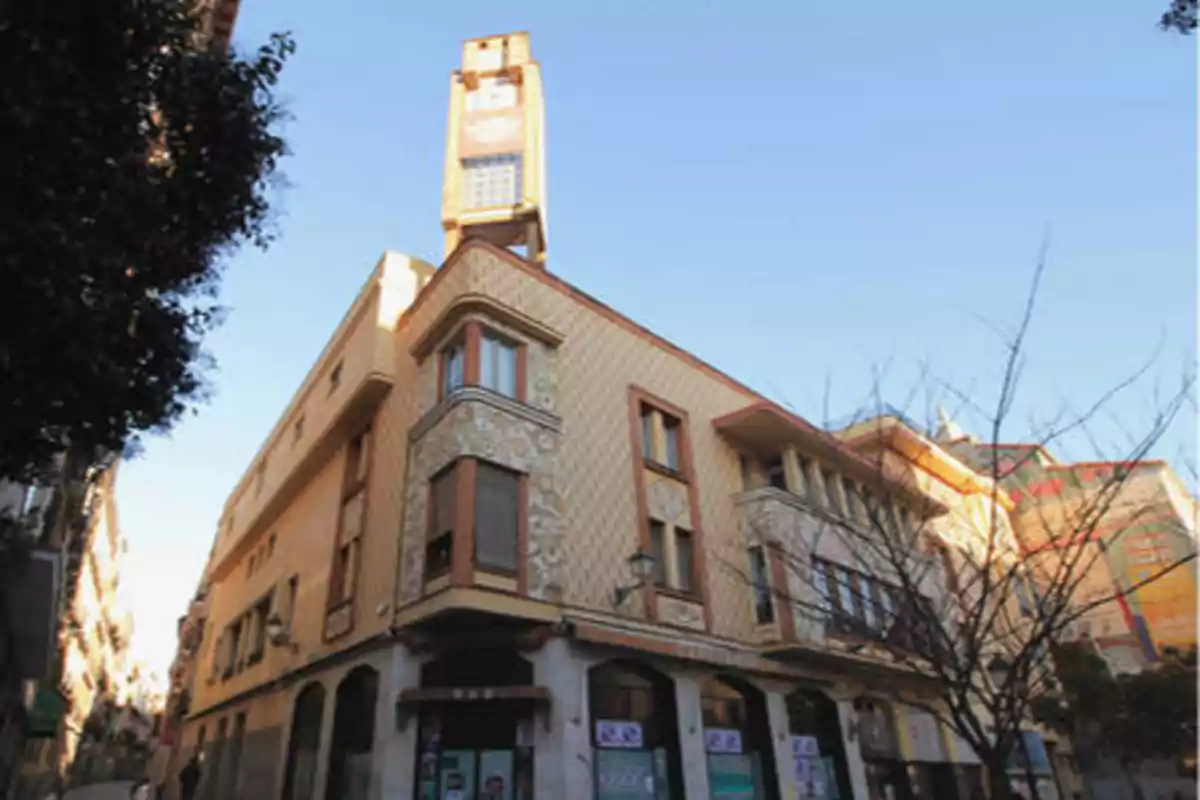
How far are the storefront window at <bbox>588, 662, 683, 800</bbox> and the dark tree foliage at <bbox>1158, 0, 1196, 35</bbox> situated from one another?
11.4m

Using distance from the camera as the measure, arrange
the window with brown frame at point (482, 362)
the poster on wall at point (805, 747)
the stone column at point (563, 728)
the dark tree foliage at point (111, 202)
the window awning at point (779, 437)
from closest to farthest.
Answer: the dark tree foliage at point (111, 202) < the stone column at point (563, 728) < the window with brown frame at point (482, 362) < the poster on wall at point (805, 747) < the window awning at point (779, 437)

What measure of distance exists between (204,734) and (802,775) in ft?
61.7

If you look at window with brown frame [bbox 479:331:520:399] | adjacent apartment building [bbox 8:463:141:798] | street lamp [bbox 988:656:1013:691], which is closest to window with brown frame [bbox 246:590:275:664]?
adjacent apartment building [bbox 8:463:141:798]

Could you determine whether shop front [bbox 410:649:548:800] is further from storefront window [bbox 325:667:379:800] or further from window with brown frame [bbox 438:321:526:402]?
window with brown frame [bbox 438:321:526:402]

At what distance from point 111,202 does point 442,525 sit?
809 cm

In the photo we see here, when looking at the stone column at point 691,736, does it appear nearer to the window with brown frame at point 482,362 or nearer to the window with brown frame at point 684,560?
the window with brown frame at point 684,560

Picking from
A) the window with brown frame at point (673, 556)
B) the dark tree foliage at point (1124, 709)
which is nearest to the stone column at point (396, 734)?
the window with brown frame at point (673, 556)

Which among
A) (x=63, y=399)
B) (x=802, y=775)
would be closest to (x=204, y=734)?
(x=802, y=775)

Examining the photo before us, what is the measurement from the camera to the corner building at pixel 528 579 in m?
12.1

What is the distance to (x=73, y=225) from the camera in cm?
551

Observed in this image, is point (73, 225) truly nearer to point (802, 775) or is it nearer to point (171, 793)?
point (802, 775)

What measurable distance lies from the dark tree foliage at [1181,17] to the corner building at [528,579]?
6910 millimetres

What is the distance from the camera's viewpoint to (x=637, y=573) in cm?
1364

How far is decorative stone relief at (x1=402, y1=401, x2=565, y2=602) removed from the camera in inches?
514
